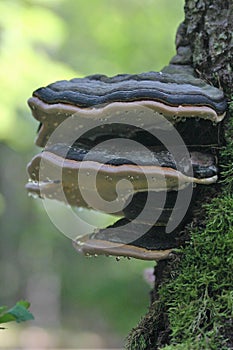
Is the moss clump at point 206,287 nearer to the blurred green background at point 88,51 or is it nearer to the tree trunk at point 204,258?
the tree trunk at point 204,258

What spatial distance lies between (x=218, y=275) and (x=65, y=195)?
77cm

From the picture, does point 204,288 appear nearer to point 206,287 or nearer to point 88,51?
point 206,287

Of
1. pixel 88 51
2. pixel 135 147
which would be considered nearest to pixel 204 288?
pixel 135 147

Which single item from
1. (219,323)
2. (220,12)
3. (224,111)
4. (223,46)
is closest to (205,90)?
(224,111)

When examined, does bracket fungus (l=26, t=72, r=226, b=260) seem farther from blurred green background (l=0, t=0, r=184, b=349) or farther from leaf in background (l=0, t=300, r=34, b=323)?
blurred green background (l=0, t=0, r=184, b=349)

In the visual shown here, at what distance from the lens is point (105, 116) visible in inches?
62.8

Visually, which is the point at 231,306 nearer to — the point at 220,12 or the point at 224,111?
the point at 224,111

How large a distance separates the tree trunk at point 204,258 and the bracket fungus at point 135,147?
7 cm

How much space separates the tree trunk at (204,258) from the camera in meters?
1.39

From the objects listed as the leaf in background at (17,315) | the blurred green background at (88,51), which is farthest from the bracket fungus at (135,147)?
the blurred green background at (88,51)

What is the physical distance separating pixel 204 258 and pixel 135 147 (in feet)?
1.43

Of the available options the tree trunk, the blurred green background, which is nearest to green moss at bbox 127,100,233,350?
the tree trunk

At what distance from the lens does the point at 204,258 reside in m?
1.52

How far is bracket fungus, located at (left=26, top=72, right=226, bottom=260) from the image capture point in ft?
5.00
